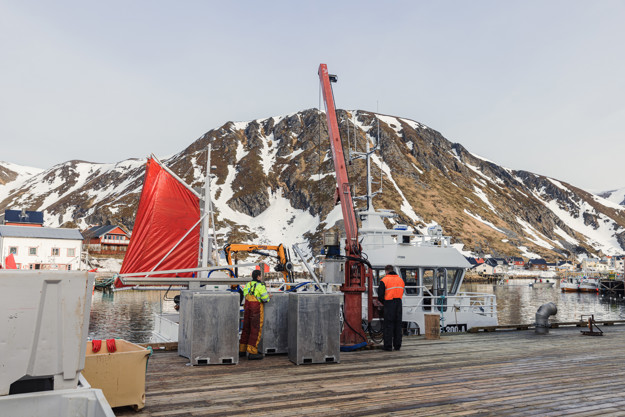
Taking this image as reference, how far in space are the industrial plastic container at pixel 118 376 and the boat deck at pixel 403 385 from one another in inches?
7.8

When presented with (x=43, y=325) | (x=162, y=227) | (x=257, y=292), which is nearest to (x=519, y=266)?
(x=162, y=227)

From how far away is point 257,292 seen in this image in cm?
1051

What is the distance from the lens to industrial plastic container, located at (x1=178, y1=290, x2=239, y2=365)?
9430 millimetres

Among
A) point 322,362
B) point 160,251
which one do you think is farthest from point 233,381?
point 160,251

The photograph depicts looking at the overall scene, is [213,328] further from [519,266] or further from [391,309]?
[519,266]

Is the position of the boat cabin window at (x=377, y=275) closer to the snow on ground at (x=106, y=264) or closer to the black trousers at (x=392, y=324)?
the black trousers at (x=392, y=324)

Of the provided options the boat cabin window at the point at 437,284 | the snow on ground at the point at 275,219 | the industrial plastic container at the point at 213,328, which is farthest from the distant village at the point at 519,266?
the industrial plastic container at the point at 213,328

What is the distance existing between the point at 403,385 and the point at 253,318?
3709 mm

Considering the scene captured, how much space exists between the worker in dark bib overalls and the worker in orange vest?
330 centimetres

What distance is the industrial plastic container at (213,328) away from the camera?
30.9ft

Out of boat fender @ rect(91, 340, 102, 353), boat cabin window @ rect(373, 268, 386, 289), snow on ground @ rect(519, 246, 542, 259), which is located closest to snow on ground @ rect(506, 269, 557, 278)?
snow on ground @ rect(519, 246, 542, 259)

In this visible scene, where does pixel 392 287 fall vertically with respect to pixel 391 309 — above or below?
above

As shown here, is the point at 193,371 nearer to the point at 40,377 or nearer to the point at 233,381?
the point at 233,381

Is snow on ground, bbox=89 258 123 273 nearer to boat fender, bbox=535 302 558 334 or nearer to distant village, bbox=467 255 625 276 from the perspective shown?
distant village, bbox=467 255 625 276
